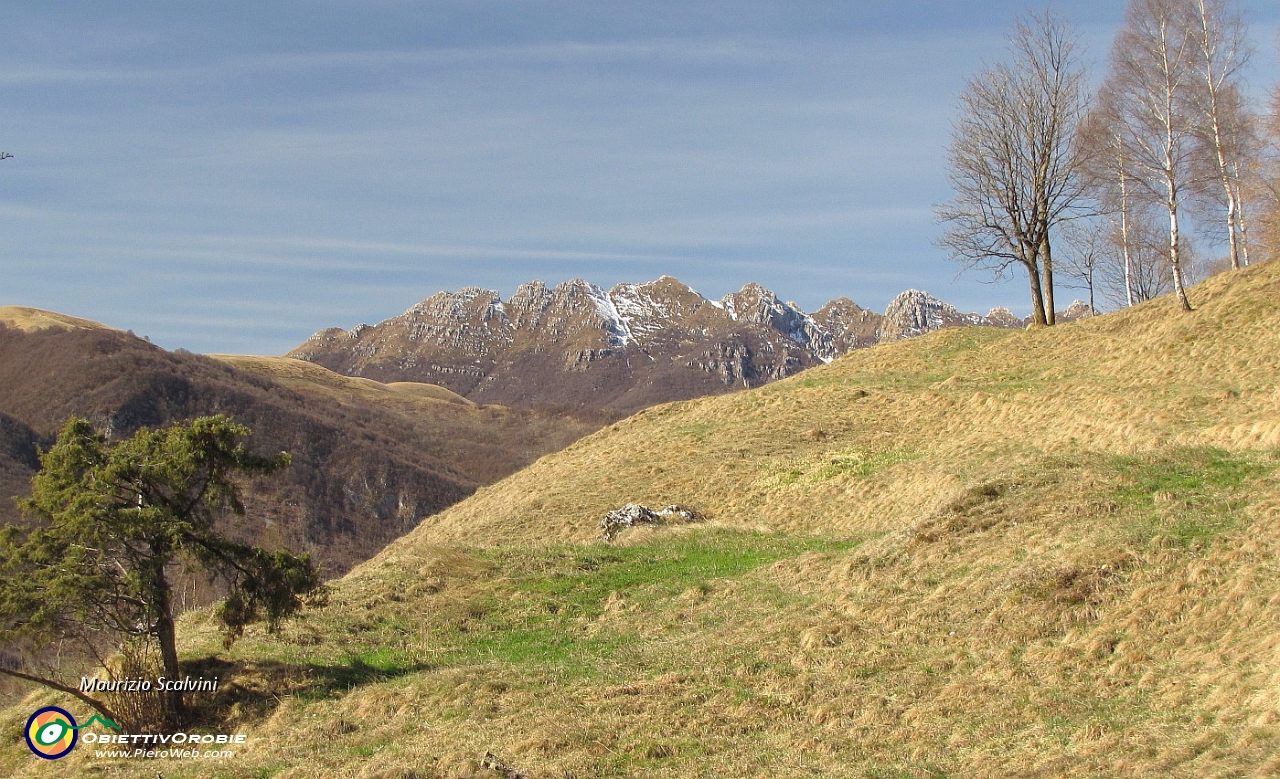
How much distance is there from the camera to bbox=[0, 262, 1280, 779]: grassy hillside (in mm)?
10906

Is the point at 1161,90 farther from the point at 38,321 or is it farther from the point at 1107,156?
the point at 38,321

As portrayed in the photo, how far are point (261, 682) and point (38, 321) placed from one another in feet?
678

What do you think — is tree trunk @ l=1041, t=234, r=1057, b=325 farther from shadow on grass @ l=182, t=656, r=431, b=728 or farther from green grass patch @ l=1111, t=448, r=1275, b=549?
shadow on grass @ l=182, t=656, r=431, b=728

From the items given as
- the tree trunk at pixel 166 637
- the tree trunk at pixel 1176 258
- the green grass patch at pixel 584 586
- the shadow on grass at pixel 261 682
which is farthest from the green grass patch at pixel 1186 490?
the tree trunk at pixel 1176 258

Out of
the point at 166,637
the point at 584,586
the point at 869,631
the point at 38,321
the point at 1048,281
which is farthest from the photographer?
the point at 38,321

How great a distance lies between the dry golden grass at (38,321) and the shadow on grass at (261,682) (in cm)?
18913

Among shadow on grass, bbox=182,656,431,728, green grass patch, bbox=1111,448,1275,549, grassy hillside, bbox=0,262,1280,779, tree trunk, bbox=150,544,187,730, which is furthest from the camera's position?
green grass patch, bbox=1111,448,1275,549

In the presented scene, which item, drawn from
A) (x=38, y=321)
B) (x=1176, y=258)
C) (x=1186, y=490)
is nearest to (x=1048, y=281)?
(x=1176, y=258)

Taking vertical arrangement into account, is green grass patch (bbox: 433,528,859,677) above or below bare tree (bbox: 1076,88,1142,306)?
below

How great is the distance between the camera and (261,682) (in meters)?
15.2

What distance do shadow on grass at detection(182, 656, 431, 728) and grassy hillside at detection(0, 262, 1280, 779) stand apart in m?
0.06

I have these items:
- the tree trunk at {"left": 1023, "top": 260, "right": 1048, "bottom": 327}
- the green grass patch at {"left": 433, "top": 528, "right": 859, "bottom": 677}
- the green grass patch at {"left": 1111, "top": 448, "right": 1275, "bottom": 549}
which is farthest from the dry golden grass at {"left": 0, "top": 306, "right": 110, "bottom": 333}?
the green grass patch at {"left": 1111, "top": 448, "right": 1275, "bottom": 549}

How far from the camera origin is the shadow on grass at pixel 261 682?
14.7 meters

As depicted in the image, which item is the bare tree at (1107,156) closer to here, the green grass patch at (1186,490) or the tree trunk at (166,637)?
the green grass patch at (1186,490)
